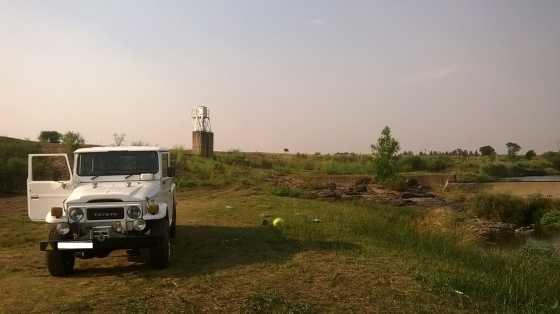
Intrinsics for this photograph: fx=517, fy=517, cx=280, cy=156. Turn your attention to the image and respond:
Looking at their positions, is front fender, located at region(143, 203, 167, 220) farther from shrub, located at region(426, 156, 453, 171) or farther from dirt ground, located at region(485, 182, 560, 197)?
shrub, located at region(426, 156, 453, 171)

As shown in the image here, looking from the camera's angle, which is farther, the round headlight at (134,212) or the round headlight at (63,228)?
the round headlight at (134,212)

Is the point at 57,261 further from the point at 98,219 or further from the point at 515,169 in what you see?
the point at 515,169

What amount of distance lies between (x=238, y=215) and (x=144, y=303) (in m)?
9.31

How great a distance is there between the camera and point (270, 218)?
15.0 meters

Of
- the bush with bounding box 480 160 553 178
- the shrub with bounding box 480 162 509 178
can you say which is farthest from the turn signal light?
the shrub with bounding box 480 162 509 178

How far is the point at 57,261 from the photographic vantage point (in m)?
7.93

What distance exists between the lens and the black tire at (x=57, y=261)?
7895mm

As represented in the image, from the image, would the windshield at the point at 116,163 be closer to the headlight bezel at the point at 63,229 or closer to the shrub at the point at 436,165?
the headlight bezel at the point at 63,229

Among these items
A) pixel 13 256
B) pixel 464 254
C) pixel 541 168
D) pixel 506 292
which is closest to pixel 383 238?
pixel 464 254

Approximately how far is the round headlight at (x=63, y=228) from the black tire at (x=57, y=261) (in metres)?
0.06

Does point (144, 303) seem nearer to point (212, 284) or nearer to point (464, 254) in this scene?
point (212, 284)

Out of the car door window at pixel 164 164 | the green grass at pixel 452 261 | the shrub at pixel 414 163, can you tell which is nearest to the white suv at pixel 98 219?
the car door window at pixel 164 164

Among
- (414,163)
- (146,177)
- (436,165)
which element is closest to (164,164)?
(146,177)

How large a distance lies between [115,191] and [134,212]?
51 cm
